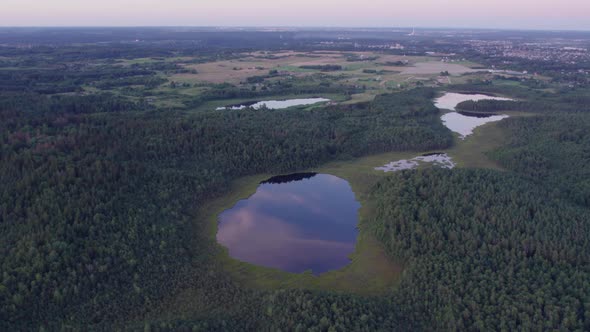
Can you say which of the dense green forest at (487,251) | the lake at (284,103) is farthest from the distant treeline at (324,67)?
the dense green forest at (487,251)

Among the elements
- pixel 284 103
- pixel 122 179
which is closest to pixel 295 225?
pixel 122 179

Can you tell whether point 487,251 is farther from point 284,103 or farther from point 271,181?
point 284,103

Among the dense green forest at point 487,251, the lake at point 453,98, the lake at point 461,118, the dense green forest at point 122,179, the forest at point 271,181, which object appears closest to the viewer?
the dense green forest at point 487,251

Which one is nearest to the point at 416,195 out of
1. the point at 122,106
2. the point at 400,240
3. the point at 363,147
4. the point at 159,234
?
the point at 400,240

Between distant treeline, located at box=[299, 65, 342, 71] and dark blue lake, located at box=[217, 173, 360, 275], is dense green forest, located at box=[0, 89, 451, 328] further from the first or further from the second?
distant treeline, located at box=[299, 65, 342, 71]

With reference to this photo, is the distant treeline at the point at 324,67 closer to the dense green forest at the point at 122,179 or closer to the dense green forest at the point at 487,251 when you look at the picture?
the dense green forest at the point at 122,179

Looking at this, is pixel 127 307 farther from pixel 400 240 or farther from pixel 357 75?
pixel 357 75
